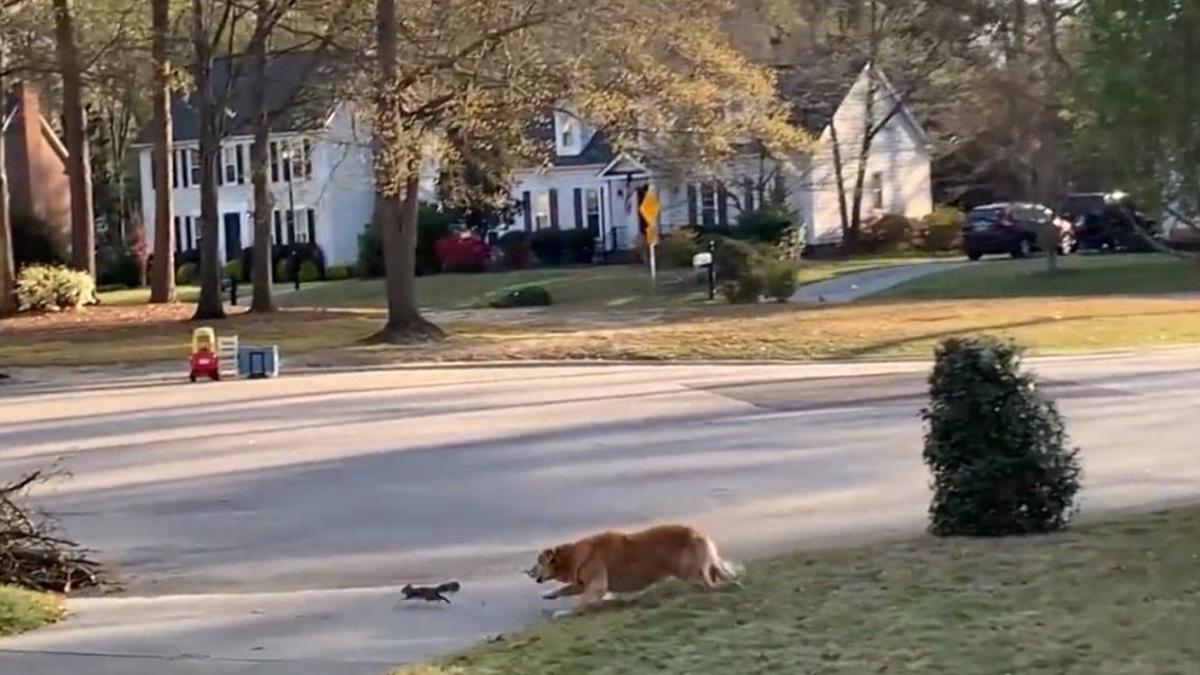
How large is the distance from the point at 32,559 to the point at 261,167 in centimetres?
3152

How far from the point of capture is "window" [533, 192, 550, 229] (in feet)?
232

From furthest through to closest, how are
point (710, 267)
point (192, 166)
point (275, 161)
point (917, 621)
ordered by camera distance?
point (192, 166), point (275, 161), point (710, 267), point (917, 621)

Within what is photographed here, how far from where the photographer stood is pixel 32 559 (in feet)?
36.5

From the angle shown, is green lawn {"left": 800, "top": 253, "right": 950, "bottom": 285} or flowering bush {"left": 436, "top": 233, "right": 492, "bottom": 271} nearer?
green lawn {"left": 800, "top": 253, "right": 950, "bottom": 285}

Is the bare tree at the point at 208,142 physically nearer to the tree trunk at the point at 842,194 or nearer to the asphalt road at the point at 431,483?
the asphalt road at the point at 431,483

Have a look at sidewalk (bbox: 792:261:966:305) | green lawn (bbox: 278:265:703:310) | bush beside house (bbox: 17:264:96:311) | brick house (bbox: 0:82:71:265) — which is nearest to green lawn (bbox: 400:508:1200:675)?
sidewalk (bbox: 792:261:966:305)

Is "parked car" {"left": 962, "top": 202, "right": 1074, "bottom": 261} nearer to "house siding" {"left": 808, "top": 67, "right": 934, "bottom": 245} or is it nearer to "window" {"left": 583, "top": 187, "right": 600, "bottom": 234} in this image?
"house siding" {"left": 808, "top": 67, "right": 934, "bottom": 245}

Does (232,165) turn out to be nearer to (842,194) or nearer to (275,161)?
(275,161)

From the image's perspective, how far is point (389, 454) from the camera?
60.0ft

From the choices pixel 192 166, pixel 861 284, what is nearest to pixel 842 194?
pixel 861 284

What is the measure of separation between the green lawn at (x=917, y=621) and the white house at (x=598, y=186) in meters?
45.2

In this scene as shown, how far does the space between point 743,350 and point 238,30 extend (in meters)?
23.0

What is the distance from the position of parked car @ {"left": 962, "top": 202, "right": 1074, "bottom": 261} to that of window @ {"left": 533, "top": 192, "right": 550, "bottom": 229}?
2015 centimetres

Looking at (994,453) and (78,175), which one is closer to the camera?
(994,453)
